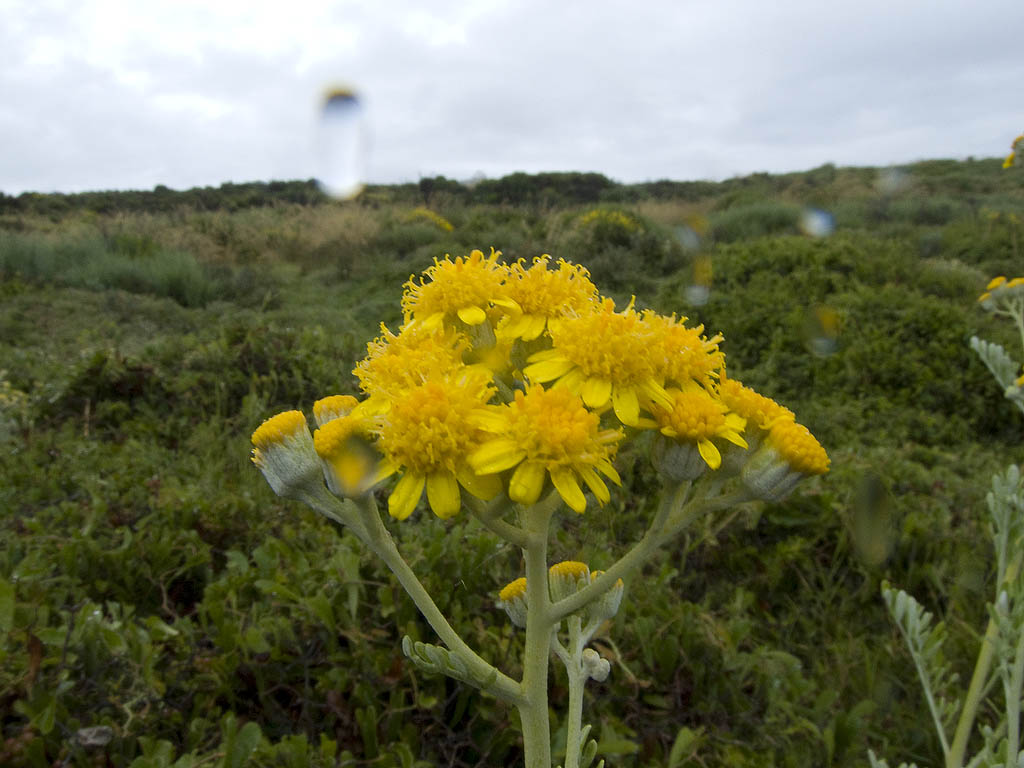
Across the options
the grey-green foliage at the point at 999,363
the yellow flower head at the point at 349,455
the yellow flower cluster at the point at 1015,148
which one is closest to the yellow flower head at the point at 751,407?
the yellow flower head at the point at 349,455

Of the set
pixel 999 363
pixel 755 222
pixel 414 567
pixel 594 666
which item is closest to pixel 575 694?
pixel 594 666

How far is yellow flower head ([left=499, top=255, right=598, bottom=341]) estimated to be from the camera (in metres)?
1.18

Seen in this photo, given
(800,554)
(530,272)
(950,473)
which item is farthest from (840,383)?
(530,272)

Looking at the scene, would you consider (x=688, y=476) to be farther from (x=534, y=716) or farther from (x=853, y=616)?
(x=853, y=616)

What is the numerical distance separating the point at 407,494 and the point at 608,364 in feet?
1.20

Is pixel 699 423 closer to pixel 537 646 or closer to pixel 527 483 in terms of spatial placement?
pixel 527 483

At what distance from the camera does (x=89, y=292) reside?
26.3 feet

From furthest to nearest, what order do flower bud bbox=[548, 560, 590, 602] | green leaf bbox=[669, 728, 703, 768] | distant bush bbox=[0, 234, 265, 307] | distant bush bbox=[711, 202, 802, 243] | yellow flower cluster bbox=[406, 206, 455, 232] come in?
1. yellow flower cluster bbox=[406, 206, 455, 232]
2. distant bush bbox=[711, 202, 802, 243]
3. distant bush bbox=[0, 234, 265, 307]
4. green leaf bbox=[669, 728, 703, 768]
5. flower bud bbox=[548, 560, 590, 602]

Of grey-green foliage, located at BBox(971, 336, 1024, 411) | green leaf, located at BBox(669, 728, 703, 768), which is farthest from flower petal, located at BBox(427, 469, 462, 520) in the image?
grey-green foliage, located at BBox(971, 336, 1024, 411)

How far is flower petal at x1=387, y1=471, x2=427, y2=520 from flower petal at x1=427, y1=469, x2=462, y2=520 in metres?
0.02

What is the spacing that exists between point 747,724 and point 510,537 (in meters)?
1.73

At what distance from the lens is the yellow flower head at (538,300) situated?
1185 mm

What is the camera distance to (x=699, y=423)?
102cm

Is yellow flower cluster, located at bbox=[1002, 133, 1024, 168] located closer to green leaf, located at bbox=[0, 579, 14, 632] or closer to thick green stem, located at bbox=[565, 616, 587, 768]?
thick green stem, located at bbox=[565, 616, 587, 768]
